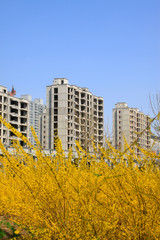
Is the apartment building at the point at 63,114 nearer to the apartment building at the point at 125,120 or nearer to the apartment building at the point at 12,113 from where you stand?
the apartment building at the point at 12,113

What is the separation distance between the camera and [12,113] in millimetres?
55281

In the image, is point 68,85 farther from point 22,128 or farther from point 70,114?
point 22,128

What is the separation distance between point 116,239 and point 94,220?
0.57 metres

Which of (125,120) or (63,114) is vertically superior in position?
(125,120)

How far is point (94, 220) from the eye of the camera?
13.6 feet

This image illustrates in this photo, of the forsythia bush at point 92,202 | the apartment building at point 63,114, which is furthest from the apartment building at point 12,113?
the forsythia bush at point 92,202

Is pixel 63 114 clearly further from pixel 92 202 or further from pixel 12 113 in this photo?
pixel 92 202

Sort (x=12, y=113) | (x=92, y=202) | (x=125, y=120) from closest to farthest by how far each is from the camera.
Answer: (x=92, y=202) < (x=12, y=113) < (x=125, y=120)

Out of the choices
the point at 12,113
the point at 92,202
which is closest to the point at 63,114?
the point at 12,113

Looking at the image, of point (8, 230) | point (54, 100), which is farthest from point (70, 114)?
point (8, 230)

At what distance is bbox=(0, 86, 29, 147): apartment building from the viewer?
53213 millimetres

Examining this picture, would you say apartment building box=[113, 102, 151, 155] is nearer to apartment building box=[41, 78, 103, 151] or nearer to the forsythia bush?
apartment building box=[41, 78, 103, 151]

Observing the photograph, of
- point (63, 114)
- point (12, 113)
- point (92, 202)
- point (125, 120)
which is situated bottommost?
point (92, 202)

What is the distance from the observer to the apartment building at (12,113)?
53213 mm
